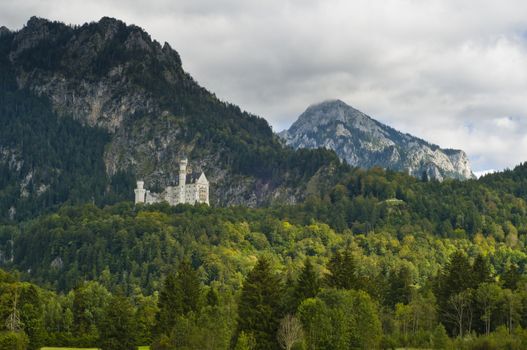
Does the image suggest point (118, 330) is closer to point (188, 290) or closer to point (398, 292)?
point (188, 290)

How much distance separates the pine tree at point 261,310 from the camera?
103m

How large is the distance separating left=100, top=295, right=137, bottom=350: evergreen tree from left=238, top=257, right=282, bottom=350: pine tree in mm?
27603

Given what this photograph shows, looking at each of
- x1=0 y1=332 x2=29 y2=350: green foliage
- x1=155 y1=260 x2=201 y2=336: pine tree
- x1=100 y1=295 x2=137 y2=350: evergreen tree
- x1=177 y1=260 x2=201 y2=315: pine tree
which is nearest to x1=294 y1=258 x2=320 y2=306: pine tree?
x1=155 y1=260 x2=201 y2=336: pine tree

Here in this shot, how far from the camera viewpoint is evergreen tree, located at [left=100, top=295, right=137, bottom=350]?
411 ft

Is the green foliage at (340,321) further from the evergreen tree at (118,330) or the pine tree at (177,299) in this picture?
the evergreen tree at (118,330)

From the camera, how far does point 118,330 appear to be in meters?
126

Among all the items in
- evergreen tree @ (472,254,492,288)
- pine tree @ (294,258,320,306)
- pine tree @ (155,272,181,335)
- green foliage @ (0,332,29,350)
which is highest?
evergreen tree @ (472,254,492,288)

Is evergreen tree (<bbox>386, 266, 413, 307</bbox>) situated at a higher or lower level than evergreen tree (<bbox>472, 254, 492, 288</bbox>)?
lower

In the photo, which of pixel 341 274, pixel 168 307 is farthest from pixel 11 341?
pixel 341 274

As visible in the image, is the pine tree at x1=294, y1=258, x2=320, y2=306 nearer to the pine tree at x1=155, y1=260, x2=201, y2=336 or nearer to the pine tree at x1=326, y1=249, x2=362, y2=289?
the pine tree at x1=326, y1=249, x2=362, y2=289

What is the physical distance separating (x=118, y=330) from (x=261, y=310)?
106 feet

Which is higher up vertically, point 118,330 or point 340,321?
point 340,321

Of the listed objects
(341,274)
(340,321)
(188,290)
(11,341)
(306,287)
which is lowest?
(11,341)

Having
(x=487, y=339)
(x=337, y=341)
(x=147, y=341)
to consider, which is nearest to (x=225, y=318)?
(x=337, y=341)
